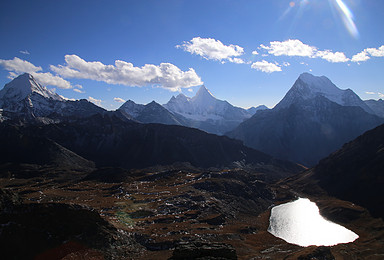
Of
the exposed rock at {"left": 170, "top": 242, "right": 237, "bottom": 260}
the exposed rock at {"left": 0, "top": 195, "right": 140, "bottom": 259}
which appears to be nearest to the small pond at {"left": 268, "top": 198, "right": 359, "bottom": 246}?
the exposed rock at {"left": 170, "top": 242, "right": 237, "bottom": 260}

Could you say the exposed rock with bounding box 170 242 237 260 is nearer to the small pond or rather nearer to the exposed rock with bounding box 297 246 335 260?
the exposed rock with bounding box 297 246 335 260

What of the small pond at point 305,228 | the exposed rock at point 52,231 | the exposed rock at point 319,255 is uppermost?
the exposed rock at point 52,231

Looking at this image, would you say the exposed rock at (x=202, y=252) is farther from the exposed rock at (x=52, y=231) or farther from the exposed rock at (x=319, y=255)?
the exposed rock at (x=319, y=255)

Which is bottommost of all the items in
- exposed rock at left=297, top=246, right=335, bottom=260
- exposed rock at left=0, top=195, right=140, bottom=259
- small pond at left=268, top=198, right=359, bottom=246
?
small pond at left=268, top=198, right=359, bottom=246

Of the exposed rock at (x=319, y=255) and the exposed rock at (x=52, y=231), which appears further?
the exposed rock at (x=319, y=255)

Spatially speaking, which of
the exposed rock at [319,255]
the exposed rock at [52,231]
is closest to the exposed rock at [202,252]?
the exposed rock at [52,231]

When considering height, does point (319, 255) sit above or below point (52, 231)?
below

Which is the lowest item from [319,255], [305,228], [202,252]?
[305,228]

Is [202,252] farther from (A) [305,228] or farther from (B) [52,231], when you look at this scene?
(A) [305,228]

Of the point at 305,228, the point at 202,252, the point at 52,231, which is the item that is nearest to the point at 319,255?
the point at 202,252
